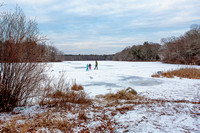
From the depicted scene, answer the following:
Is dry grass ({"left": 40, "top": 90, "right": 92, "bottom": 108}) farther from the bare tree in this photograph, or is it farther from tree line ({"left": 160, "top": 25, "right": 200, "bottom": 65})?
tree line ({"left": 160, "top": 25, "right": 200, "bottom": 65})

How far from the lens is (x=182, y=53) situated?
47.0 meters

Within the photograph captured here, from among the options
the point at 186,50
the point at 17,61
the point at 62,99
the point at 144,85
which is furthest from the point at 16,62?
the point at 186,50

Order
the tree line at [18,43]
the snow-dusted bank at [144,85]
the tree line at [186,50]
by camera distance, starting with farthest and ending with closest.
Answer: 1. the tree line at [186,50]
2. the snow-dusted bank at [144,85]
3. the tree line at [18,43]

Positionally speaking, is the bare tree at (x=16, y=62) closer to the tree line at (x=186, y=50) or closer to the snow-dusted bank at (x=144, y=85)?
the snow-dusted bank at (x=144, y=85)

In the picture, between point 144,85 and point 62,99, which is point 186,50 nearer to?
point 144,85

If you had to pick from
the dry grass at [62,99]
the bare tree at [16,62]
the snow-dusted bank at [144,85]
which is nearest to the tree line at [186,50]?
the snow-dusted bank at [144,85]

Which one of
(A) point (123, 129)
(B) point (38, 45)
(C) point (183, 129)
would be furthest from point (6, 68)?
(C) point (183, 129)

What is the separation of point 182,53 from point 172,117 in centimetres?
4844

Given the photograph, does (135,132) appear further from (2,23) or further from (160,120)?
(2,23)

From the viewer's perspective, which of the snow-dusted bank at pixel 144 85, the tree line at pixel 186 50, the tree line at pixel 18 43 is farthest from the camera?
the tree line at pixel 186 50

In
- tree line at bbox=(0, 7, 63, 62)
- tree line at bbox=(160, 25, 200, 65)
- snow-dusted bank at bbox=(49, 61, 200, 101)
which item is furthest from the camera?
tree line at bbox=(160, 25, 200, 65)

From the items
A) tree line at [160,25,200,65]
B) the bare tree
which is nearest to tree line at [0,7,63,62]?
the bare tree

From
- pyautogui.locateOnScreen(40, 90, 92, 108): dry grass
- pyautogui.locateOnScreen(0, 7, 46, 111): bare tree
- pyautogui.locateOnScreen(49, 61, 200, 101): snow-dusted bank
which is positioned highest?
pyautogui.locateOnScreen(0, 7, 46, 111): bare tree

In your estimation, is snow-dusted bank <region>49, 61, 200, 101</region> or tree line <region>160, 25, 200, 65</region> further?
tree line <region>160, 25, 200, 65</region>
